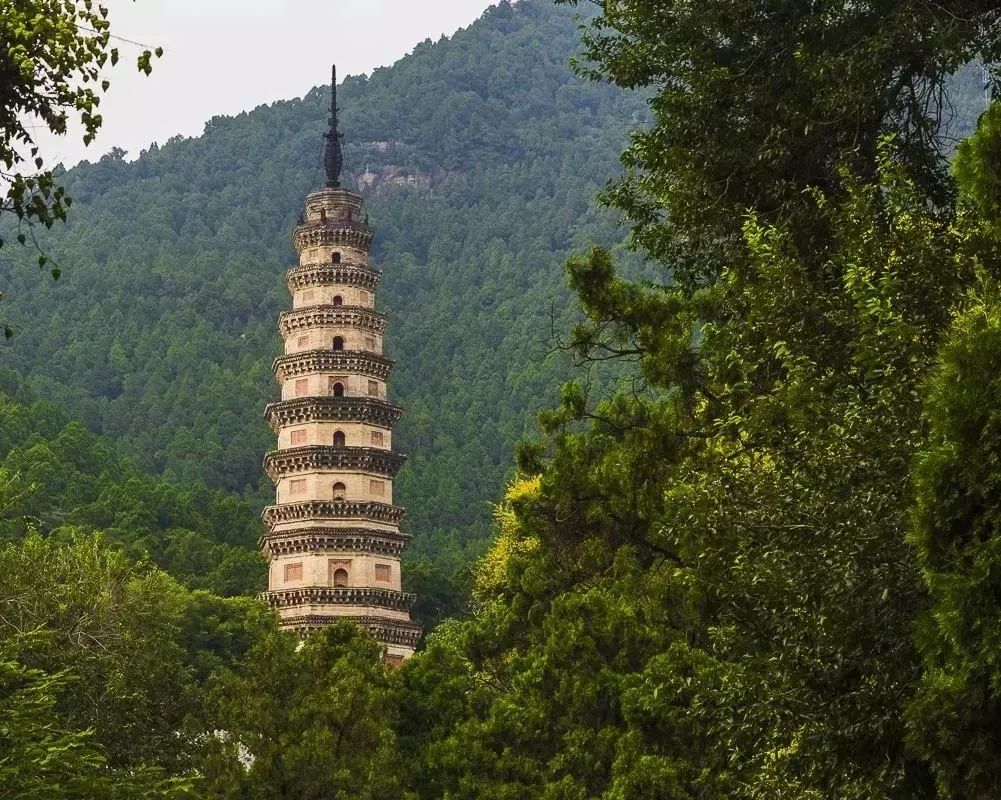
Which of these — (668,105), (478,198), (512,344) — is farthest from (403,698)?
(478,198)

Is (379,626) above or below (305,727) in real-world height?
above

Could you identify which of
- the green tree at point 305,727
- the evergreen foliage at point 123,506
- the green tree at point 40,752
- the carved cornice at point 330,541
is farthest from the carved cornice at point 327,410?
the green tree at point 40,752

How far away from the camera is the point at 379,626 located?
46938 millimetres

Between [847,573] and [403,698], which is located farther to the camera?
[403,698]

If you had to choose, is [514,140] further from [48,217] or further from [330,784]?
[48,217]

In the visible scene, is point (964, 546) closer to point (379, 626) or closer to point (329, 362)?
point (379, 626)

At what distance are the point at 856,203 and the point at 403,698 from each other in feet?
54.8

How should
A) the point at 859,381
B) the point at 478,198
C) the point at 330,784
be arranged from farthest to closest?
the point at 478,198, the point at 330,784, the point at 859,381

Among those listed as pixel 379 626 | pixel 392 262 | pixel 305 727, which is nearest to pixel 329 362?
pixel 379 626

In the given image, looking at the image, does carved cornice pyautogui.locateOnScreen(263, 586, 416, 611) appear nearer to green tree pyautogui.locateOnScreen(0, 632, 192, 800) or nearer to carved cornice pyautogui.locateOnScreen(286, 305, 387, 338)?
carved cornice pyautogui.locateOnScreen(286, 305, 387, 338)

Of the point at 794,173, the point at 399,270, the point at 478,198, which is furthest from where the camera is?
the point at 478,198

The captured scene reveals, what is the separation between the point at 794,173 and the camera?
1530 centimetres

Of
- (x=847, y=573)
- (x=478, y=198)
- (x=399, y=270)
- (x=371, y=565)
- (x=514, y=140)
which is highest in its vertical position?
(x=514, y=140)

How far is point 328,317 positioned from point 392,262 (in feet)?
240
